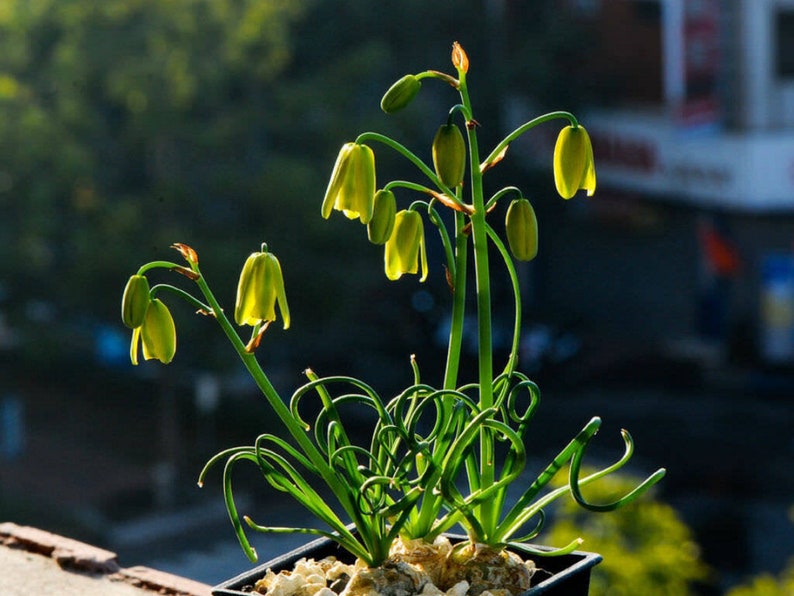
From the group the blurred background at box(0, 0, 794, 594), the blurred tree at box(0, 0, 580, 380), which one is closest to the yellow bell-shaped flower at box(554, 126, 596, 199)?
the blurred background at box(0, 0, 794, 594)

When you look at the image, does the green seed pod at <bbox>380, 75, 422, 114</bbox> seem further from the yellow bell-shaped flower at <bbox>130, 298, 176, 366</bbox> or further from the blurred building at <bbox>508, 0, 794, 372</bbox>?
the blurred building at <bbox>508, 0, 794, 372</bbox>

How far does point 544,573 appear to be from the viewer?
221 centimetres

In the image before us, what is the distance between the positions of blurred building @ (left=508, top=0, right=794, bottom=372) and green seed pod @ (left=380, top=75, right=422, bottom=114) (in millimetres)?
21428

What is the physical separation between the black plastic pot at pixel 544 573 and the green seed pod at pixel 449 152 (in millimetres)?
591

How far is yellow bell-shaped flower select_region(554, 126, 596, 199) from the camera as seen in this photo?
2236 millimetres

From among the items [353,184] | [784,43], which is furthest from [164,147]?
[353,184]

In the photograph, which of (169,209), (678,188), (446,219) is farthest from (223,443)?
(678,188)

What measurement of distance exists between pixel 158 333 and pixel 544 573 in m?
0.67

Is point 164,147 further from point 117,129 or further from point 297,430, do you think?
point 297,430

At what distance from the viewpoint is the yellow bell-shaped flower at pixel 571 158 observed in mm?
2236

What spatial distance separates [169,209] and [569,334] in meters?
8.47

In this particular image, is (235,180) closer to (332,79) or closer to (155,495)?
(332,79)

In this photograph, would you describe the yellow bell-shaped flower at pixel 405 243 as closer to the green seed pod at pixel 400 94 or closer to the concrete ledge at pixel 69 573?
the green seed pod at pixel 400 94

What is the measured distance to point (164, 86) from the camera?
17719 mm
